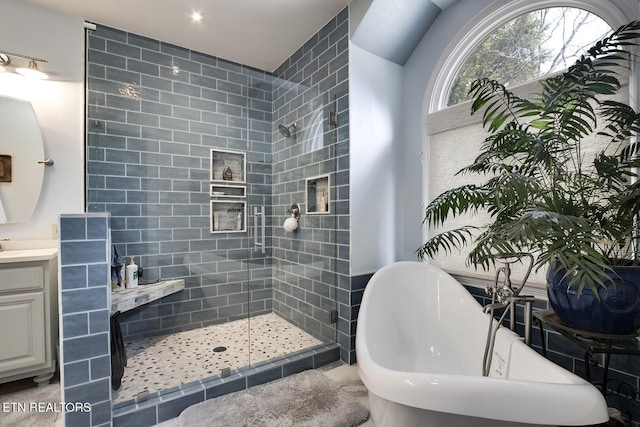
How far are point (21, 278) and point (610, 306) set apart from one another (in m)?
3.04

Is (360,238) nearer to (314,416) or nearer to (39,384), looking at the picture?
(314,416)

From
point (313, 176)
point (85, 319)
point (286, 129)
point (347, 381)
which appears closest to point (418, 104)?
point (313, 176)

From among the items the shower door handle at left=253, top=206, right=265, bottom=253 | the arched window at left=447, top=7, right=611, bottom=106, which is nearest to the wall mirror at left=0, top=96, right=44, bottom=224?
the shower door handle at left=253, top=206, right=265, bottom=253

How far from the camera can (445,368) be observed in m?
1.78

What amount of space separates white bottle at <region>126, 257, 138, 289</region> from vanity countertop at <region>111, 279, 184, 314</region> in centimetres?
5

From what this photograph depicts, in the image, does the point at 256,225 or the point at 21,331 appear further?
the point at 256,225

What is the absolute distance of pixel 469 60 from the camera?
2215mm

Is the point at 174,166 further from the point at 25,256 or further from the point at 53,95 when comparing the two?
the point at 25,256

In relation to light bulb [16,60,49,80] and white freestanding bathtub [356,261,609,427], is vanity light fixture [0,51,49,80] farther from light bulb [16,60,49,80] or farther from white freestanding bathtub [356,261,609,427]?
white freestanding bathtub [356,261,609,427]

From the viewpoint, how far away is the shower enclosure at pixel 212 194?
246 centimetres

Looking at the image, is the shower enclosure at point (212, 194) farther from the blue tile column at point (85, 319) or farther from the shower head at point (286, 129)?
the blue tile column at point (85, 319)

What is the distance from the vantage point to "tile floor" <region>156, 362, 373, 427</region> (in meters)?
1.67

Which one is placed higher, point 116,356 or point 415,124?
point 415,124

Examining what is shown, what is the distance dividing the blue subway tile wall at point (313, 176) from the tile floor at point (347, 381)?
25 centimetres
